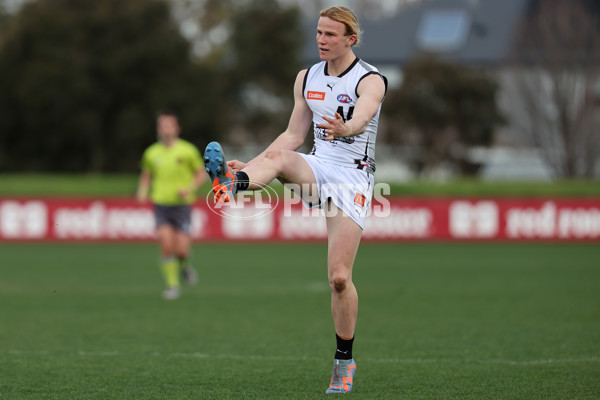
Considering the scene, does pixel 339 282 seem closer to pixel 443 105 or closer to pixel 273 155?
pixel 273 155

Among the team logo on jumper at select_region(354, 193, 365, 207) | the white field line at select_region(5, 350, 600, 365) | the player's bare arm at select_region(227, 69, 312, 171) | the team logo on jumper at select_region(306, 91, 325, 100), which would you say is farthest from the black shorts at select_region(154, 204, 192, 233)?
the team logo on jumper at select_region(354, 193, 365, 207)

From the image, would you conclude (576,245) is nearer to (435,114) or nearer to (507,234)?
(507,234)

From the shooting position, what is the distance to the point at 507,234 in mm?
27516

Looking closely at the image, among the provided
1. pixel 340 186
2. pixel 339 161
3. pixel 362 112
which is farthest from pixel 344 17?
pixel 340 186

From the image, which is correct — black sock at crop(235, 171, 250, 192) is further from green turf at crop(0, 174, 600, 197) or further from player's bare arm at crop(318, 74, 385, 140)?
green turf at crop(0, 174, 600, 197)

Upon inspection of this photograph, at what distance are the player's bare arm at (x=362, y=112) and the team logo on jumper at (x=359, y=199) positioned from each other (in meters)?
0.59

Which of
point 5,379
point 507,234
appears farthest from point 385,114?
point 5,379

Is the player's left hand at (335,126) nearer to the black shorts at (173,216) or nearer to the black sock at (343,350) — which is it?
the black sock at (343,350)

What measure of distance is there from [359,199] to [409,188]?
24.2 m

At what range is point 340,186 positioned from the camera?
23.7 ft

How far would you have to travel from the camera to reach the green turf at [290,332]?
743 centimetres

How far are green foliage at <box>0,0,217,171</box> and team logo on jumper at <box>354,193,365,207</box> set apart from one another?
42.8 meters

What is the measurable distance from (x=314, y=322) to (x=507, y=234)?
16.8m

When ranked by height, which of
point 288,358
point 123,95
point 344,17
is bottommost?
Result: point 288,358
